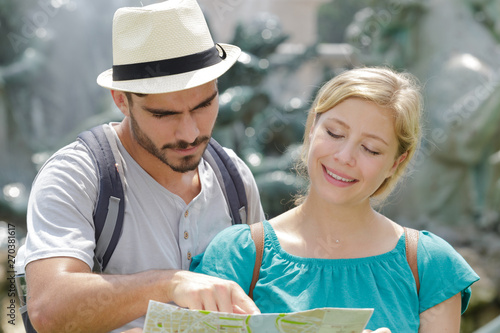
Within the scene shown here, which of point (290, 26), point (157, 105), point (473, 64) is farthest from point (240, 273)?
point (290, 26)

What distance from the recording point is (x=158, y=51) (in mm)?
2367

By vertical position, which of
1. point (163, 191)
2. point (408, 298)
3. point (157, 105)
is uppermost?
point (157, 105)

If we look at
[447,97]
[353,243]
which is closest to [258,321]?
[353,243]

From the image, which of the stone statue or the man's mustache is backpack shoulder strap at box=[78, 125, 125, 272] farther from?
the stone statue

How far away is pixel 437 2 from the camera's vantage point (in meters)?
7.28

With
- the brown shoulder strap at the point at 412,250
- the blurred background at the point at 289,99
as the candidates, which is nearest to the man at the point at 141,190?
the brown shoulder strap at the point at 412,250

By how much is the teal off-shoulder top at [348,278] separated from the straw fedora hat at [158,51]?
546 mm

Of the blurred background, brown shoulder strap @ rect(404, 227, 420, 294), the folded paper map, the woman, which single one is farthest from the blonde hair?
the blurred background

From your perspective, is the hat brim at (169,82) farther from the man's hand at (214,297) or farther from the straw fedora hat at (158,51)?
the man's hand at (214,297)

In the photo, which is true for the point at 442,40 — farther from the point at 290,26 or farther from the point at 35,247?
the point at 35,247

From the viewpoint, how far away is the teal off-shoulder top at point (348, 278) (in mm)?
2070

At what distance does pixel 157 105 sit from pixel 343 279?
0.80 metres

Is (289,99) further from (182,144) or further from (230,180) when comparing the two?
(182,144)

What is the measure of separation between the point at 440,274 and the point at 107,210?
3.27 ft
